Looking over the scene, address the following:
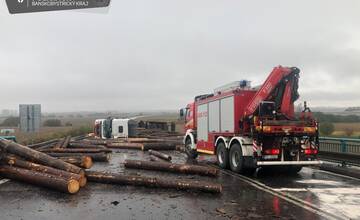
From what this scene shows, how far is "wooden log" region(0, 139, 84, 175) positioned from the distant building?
12420 mm

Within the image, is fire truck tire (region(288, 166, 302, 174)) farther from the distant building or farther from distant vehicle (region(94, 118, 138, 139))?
distant vehicle (region(94, 118, 138, 139))

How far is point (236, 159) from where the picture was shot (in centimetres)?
1474

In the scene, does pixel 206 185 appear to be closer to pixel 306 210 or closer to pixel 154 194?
pixel 154 194

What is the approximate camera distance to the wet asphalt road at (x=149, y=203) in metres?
8.46

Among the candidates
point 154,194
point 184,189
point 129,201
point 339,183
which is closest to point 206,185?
point 184,189

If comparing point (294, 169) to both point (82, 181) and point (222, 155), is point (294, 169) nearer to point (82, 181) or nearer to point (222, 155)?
point (222, 155)

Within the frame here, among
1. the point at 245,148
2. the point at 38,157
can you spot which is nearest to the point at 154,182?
the point at 38,157

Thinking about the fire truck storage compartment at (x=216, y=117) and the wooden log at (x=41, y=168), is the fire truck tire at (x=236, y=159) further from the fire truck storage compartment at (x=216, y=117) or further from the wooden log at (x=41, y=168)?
the wooden log at (x=41, y=168)

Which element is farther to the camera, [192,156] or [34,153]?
[192,156]

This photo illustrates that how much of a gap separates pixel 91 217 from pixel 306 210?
440 centimetres

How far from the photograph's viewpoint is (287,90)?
47.3 feet

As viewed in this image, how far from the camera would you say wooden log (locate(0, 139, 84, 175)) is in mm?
11734

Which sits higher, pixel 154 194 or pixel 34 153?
pixel 34 153

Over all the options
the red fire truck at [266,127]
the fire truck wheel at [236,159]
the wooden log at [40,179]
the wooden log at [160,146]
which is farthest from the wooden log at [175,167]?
the wooden log at [160,146]
